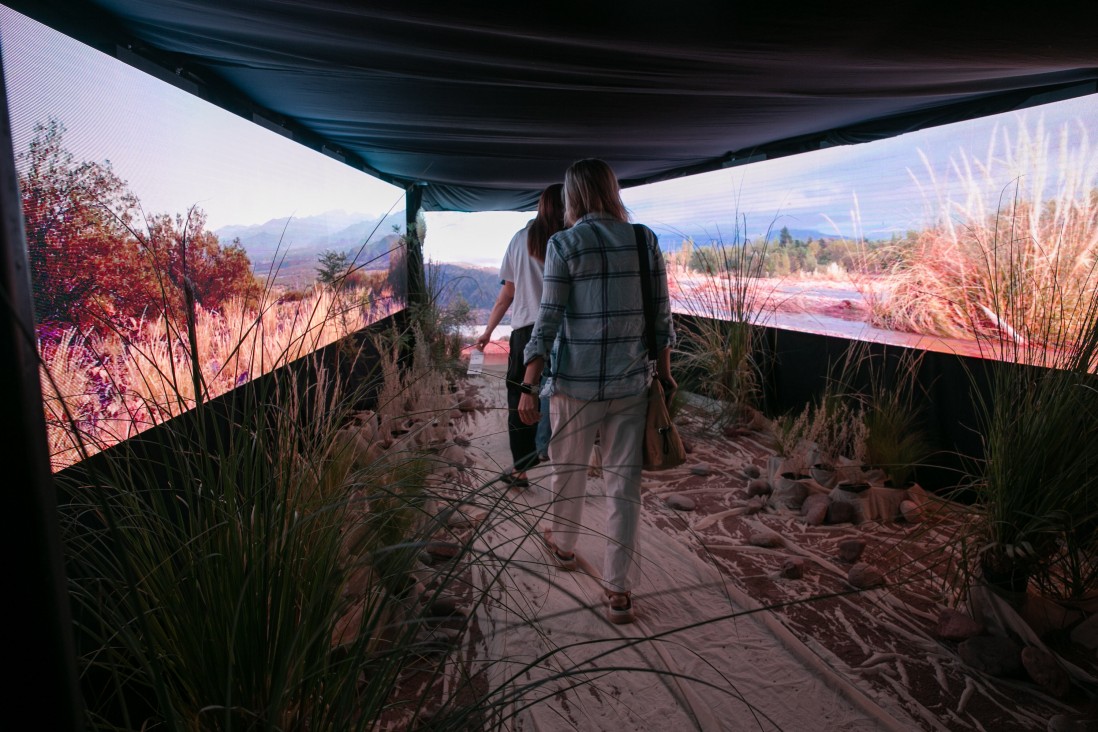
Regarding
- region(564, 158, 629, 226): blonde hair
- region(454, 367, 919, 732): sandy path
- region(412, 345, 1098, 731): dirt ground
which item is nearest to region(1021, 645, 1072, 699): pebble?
region(412, 345, 1098, 731): dirt ground

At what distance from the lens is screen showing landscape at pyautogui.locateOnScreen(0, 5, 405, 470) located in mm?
1569

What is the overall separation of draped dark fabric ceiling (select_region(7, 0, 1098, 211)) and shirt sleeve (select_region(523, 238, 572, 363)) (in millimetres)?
791

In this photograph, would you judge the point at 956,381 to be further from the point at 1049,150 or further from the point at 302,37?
the point at 302,37

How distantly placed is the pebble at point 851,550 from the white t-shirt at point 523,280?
191cm

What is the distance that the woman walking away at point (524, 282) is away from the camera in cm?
305

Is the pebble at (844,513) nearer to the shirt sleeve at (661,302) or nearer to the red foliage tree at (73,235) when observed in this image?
the shirt sleeve at (661,302)

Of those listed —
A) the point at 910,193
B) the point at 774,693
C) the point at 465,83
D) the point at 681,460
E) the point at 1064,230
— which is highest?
the point at 465,83

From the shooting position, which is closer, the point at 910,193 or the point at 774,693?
the point at 774,693

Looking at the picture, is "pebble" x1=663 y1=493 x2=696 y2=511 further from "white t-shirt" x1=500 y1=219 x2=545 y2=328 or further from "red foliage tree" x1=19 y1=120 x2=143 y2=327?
"red foliage tree" x1=19 y1=120 x2=143 y2=327

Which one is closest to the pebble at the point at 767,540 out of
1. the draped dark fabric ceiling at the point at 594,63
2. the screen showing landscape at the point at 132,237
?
the draped dark fabric ceiling at the point at 594,63

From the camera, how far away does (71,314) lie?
1731 millimetres

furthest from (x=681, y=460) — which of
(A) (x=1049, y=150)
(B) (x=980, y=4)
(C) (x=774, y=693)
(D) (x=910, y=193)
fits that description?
(D) (x=910, y=193)

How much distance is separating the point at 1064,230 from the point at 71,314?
463cm

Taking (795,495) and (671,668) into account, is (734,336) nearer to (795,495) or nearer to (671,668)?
(795,495)
